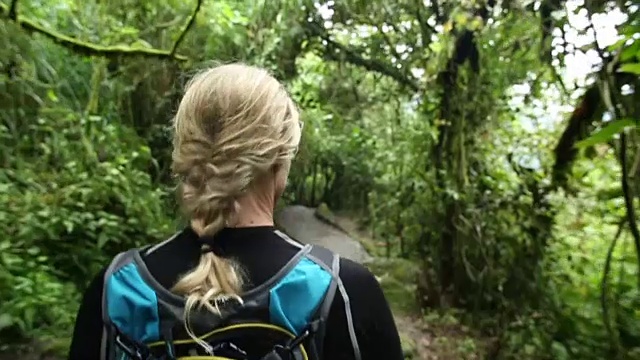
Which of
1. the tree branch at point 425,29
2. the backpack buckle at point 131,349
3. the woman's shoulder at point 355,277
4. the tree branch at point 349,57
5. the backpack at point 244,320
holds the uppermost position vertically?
the tree branch at point 425,29

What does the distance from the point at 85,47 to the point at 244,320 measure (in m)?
3.68

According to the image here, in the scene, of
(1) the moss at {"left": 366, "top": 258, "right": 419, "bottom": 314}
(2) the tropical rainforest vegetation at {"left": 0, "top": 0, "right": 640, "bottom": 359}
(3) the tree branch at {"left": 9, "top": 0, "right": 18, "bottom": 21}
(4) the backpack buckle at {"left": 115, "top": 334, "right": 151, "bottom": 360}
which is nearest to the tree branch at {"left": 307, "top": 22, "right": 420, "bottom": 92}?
(2) the tropical rainforest vegetation at {"left": 0, "top": 0, "right": 640, "bottom": 359}

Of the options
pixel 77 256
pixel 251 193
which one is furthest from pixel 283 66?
pixel 251 193

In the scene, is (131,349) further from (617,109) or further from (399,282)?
(399,282)

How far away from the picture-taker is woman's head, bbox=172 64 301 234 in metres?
1.26

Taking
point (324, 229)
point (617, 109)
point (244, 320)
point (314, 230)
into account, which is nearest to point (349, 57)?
point (314, 230)

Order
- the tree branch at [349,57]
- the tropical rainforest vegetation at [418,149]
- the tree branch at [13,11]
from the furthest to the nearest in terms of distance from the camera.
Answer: the tree branch at [349,57]
the tropical rainforest vegetation at [418,149]
the tree branch at [13,11]

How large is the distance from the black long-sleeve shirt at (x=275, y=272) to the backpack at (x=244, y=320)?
0.02 meters

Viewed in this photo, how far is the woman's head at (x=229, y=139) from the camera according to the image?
4.13ft

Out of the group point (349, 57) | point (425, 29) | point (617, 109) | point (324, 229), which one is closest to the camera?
point (617, 109)

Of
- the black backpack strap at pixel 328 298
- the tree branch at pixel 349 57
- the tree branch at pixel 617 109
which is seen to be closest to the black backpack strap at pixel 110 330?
the black backpack strap at pixel 328 298

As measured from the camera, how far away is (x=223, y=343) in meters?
1.23

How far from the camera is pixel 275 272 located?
128cm

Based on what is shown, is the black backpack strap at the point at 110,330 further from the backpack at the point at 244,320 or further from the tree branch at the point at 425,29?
the tree branch at the point at 425,29
